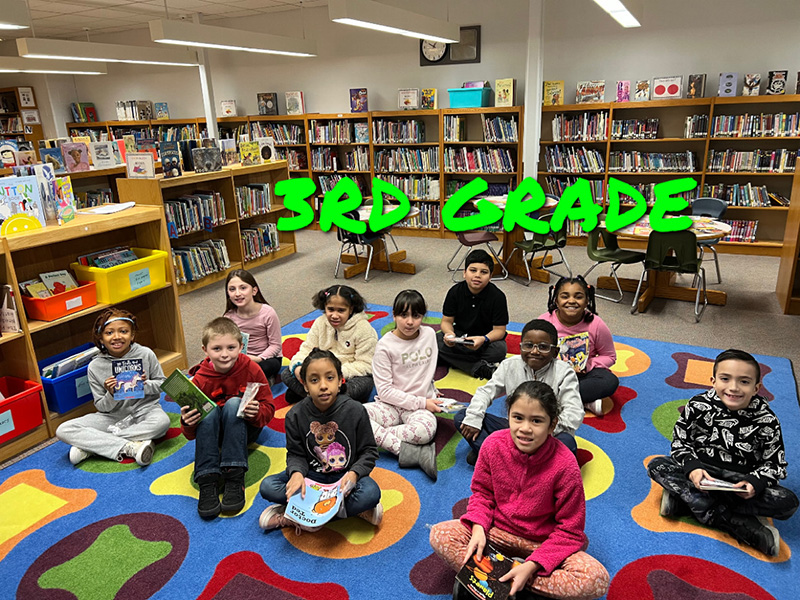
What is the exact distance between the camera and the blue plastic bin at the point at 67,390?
316cm

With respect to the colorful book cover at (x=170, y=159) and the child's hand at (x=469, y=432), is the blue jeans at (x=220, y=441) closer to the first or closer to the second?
the child's hand at (x=469, y=432)

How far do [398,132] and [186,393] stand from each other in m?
6.17

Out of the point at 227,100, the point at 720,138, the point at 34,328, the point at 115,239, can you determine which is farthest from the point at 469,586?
the point at 227,100

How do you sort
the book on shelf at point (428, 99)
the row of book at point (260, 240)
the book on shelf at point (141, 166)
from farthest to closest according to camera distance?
the book on shelf at point (428, 99) → the row of book at point (260, 240) → the book on shelf at point (141, 166)

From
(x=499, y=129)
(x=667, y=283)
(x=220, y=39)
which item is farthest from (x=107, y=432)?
(x=499, y=129)

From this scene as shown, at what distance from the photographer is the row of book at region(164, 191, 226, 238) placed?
5730 mm

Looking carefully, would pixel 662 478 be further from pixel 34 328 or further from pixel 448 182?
pixel 448 182

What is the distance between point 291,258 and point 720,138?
16.9 ft

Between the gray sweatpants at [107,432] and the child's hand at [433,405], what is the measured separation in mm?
1387

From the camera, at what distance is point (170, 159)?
5.56m

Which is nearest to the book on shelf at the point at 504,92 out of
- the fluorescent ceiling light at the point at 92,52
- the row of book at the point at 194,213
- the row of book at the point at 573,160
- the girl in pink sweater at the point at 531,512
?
the row of book at the point at 573,160

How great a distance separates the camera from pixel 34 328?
3086 millimetres

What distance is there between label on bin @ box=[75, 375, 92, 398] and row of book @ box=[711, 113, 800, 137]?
21.8 ft

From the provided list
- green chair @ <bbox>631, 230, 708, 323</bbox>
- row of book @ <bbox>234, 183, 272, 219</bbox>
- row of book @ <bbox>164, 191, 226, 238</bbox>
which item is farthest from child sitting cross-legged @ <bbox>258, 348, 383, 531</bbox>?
row of book @ <bbox>234, 183, 272, 219</bbox>
